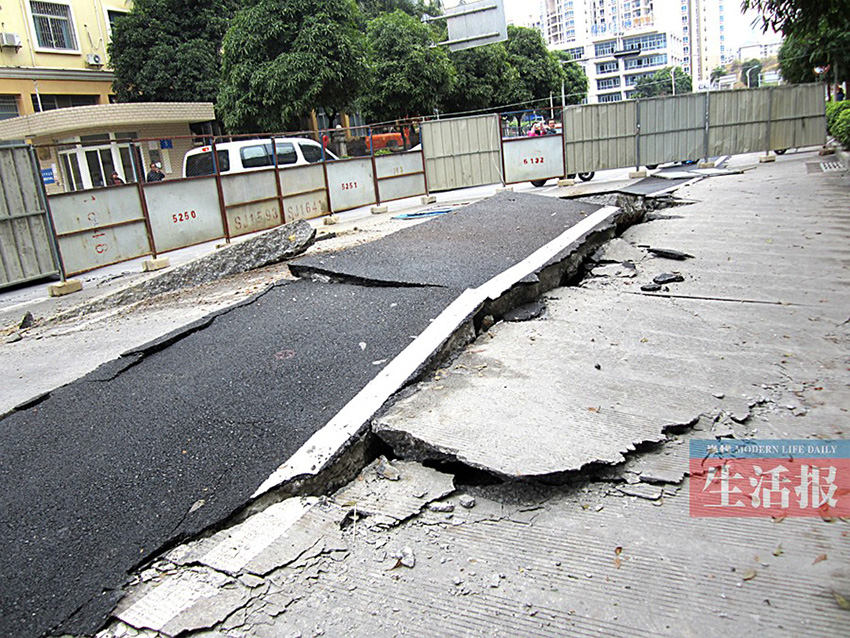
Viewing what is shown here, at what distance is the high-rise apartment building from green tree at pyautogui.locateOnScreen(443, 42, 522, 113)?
6913 centimetres

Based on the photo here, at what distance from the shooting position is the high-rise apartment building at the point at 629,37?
119812 millimetres

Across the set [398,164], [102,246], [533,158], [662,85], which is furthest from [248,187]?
[662,85]

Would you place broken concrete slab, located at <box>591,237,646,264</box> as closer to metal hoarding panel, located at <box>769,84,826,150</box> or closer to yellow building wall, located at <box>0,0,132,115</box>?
metal hoarding panel, located at <box>769,84,826,150</box>

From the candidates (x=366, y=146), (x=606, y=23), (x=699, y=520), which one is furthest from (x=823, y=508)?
(x=606, y=23)

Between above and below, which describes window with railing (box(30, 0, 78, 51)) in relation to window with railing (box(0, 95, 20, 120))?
above

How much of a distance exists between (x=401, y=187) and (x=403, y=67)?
13593mm

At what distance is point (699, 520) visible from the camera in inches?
101

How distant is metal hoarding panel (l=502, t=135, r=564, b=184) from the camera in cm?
1691

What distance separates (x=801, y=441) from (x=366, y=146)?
1704 cm

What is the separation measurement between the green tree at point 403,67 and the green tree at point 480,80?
5.07 metres

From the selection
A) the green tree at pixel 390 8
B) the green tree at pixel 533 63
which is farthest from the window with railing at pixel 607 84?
the green tree at pixel 390 8

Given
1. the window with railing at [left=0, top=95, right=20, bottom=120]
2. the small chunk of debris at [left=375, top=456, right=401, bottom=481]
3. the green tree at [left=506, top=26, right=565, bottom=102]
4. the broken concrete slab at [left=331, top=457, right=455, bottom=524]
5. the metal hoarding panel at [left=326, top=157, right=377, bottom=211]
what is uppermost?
the green tree at [left=506, top=26, right=565, bottom=102]

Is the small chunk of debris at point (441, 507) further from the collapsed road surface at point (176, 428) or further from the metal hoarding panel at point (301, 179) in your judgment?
the metal hoarding panel at point (301, 179)

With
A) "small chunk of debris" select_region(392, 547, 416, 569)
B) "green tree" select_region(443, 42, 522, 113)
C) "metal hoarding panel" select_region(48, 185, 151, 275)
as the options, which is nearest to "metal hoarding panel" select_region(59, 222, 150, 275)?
"metal hoarding panel" select_region(48, 185, 151, 275)
